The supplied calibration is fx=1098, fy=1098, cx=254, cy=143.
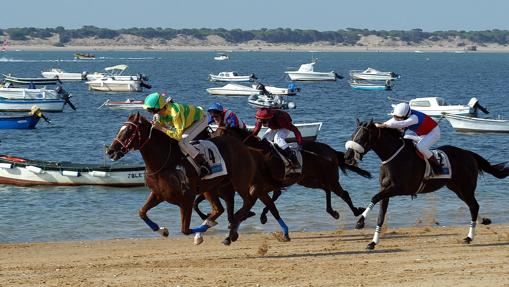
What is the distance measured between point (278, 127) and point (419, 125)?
3.06m

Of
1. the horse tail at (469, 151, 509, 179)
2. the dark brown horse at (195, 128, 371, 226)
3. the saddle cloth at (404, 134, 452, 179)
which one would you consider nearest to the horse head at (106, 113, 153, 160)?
the dark brown horse at (195, 128, 371, 226)

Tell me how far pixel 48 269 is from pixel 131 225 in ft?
25.2

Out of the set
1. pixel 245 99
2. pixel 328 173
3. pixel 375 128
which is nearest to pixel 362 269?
pixel 375 128

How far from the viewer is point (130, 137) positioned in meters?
17.1

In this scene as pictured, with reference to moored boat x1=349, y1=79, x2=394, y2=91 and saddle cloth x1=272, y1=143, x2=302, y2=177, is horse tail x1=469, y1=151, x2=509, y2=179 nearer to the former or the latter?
saddle cloth x1=272, y1=143, x2=302, y2=177

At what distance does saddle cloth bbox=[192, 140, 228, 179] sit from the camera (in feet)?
60.2

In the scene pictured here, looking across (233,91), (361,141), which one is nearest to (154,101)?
(361,141)

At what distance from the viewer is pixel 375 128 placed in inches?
740

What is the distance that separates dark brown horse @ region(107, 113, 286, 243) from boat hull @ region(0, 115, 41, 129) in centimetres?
3793

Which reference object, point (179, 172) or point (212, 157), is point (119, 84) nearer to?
point (212, 157)

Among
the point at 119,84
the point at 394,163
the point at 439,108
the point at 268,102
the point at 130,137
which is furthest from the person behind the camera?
the point at 119,84

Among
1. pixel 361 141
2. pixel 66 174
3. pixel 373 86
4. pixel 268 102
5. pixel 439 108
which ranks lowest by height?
pixel 373 86

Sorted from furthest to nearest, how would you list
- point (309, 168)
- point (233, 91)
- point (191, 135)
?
point (233, 91)
point (309, 168)
point (191, 135)

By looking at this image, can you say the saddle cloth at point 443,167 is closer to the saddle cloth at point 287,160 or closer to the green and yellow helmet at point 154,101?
the saddle cloth at point 287,160
